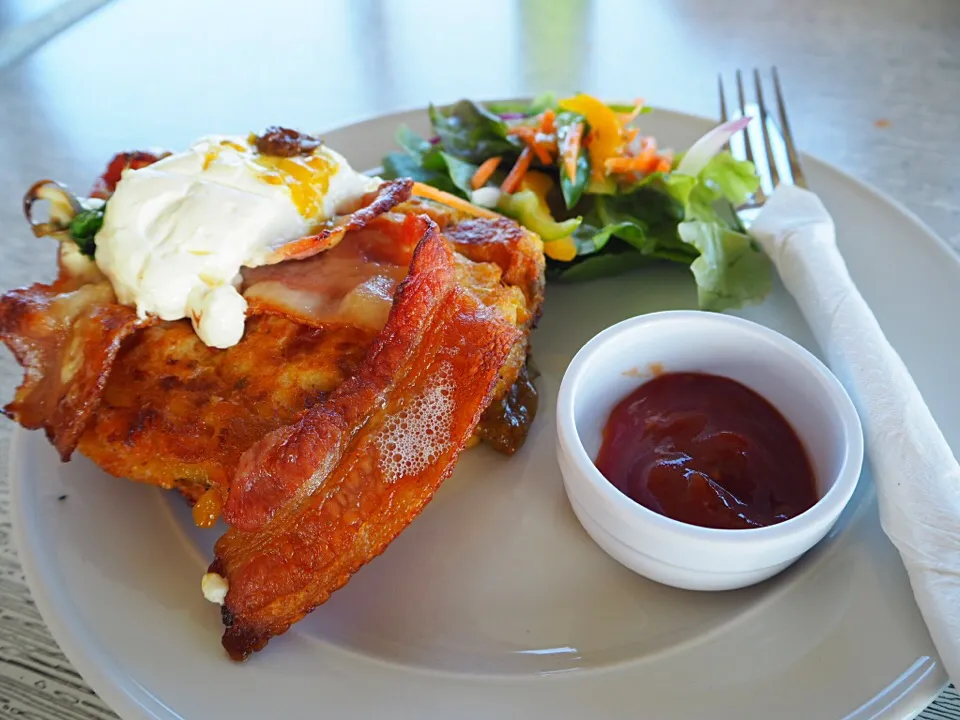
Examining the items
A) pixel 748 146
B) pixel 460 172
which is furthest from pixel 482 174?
pixel 748 146

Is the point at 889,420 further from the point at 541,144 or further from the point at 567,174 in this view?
the point at 541,144

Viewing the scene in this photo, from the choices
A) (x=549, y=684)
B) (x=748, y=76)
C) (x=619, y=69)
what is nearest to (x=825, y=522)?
(x=549, y=684)

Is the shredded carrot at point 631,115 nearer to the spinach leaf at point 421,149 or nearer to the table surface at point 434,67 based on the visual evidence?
the spinach leaf at point 421,149

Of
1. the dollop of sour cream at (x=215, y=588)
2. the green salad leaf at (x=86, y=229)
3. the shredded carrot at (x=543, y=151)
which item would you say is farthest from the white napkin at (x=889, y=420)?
the green salad leaf at (x=86, y=229)

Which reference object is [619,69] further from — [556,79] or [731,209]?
[731,209]

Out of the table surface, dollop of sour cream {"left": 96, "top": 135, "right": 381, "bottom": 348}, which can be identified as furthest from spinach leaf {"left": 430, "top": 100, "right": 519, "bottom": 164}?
dollop of sour cream {"left": 96, "top": 135, "right": 381, "bottom": 348}

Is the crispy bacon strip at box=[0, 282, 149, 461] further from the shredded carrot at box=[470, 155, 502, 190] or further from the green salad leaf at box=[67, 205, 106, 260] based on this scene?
the shredded carrot at box=[470, 155, 502, 190]
